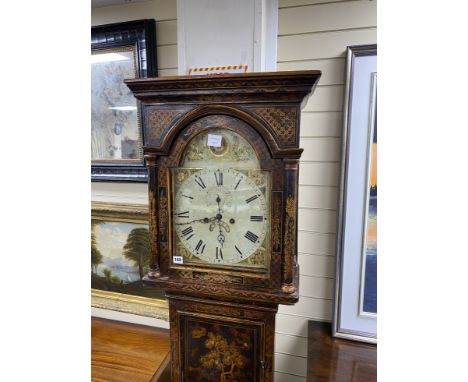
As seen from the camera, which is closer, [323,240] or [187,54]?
[187,54]

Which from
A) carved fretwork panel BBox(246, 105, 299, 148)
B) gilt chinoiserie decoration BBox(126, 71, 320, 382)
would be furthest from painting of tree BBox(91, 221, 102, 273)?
carved fretwork panel BBox(246, 105, 299, 148)

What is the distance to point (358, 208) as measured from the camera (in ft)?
3.75

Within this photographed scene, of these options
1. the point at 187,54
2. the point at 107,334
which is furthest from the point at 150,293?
the point at 187,54

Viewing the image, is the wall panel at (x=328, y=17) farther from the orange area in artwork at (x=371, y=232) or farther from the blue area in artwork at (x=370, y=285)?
the blue area in artwork at (x=370, y=285)

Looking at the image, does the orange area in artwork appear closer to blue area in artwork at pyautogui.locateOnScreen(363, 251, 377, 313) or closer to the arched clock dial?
blue area in artwork at pyautogui.locateOnScreen(363, 251, 377, 313)

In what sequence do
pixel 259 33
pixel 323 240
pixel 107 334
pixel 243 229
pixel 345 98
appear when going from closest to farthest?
pixel 243 229 → pixel 259 33 → pixel 345 98 → pixel 323 240 → pixel 107 334

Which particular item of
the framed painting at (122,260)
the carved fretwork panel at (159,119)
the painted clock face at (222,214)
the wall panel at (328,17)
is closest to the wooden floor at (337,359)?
the painted clock face at (222,214)

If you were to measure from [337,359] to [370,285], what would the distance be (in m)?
0.32

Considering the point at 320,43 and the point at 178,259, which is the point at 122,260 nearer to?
the point at 178,259

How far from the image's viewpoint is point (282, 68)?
119cm

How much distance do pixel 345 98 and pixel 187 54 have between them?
642 mm

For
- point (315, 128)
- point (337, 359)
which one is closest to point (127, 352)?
point (337, 359)
